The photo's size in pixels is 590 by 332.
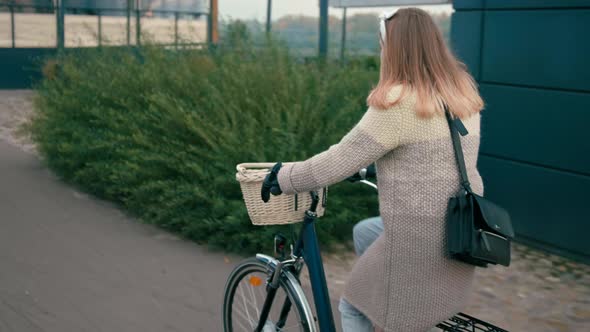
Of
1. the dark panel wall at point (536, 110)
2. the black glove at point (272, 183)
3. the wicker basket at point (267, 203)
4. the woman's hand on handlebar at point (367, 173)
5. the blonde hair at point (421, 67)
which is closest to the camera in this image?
the blonde hair at point (421, 67)

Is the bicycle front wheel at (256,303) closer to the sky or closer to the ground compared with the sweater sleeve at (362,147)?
closer to the ground

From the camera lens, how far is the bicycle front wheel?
3.29 meters

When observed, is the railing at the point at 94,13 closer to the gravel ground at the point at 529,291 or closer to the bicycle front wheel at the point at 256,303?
the gravel ground at the point at 529,291

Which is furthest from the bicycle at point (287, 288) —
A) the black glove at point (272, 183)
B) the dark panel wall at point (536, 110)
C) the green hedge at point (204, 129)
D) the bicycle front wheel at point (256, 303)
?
the dark panel wall at point (536, 110)

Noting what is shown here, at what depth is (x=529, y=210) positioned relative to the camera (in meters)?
6.55

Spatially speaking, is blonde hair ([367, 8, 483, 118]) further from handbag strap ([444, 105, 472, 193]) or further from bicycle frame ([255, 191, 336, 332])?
bicycle frame ([255, 191, 336, 332])

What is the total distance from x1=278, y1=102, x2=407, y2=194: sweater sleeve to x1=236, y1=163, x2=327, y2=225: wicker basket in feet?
1.11

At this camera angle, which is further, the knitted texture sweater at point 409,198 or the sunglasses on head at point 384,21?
the sunglasses on head at point 384,21

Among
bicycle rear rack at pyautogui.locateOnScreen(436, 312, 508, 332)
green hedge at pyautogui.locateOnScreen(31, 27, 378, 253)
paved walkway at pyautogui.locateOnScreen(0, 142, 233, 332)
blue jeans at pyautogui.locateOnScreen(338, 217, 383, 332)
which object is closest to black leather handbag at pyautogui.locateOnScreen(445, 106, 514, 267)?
bicycle rear rack at pyautogui.locateOnScreen(436, 312, 508, 332)

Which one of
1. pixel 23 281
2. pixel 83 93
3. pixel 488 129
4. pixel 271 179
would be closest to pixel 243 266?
pixel 271 179

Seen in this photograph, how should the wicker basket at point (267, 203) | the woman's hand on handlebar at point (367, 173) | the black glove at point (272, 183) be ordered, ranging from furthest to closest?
the woman's hand on handlebar at point (367, 173) < the wicker basket at point (267, 203) < the black glove at point (272, 183)

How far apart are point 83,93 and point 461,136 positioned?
6643 millimetres

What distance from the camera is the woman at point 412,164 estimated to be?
277cm

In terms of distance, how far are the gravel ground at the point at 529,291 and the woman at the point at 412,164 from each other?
6.78 ft
